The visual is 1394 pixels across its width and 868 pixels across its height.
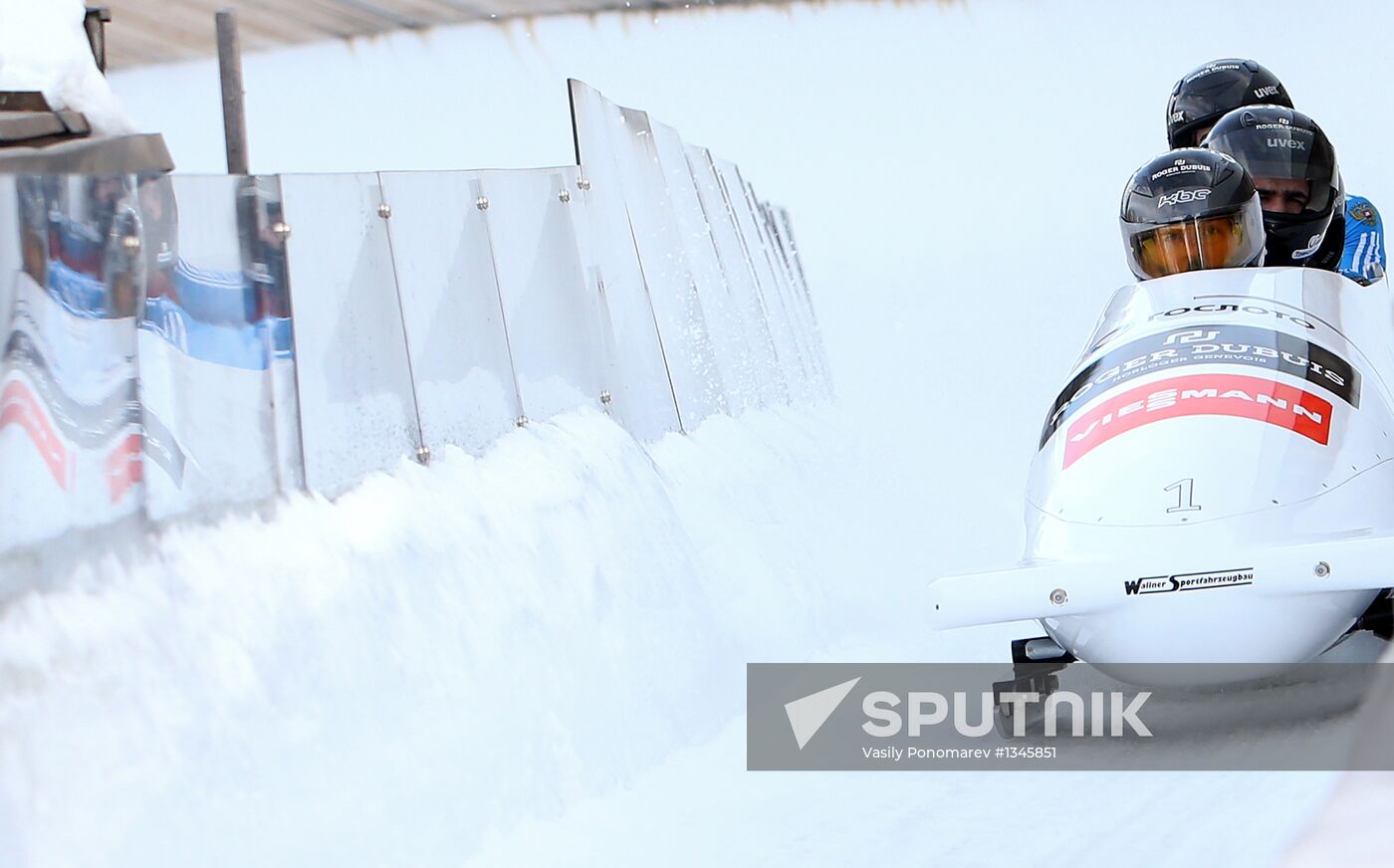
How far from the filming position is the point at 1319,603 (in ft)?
7.70

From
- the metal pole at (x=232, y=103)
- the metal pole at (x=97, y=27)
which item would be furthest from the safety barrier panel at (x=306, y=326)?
the metal pole at (x=97, y=27)

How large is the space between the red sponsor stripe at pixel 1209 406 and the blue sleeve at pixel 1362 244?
1.56 m

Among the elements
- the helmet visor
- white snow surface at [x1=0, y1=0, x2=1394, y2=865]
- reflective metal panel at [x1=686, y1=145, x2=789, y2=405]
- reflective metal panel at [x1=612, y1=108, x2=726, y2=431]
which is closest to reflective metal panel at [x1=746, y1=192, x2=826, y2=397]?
white snow surface at [x1=0, y1=0, x2=1394, y2=865]

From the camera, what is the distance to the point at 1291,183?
12.8 feet

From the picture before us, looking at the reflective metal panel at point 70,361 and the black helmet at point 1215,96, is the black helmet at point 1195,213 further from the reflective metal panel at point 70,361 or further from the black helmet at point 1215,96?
the black helmet at point 1215,96

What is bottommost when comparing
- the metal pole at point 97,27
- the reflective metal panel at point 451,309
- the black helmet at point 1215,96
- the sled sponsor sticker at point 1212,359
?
the sled sponsor sticker at point 1212,359

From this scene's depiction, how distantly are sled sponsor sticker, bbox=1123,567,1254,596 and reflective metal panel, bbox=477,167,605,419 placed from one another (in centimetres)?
148

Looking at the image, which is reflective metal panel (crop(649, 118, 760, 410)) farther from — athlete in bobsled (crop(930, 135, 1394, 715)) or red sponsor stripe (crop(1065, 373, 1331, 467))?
red sponsor stripe (crop(1065, 373, 1331, 467))

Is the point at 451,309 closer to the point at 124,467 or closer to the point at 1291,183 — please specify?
the point at 124,467

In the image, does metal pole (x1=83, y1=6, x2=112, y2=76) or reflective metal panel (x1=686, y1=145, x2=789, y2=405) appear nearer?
metal pole (x1=83, y1=6, x2=112, y2=76)

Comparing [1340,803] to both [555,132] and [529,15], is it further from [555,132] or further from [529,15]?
[529,15]

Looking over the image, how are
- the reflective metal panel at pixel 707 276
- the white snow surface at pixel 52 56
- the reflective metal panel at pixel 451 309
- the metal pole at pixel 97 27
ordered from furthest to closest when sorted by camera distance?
the reflective metal panel at pixel 707 276 < the metal pole at pixel 97 27 < the white snow surface at pixel 52 56 < the reflective metal panel at pixel 451 309

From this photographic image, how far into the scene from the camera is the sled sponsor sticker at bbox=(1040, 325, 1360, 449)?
2680 mm

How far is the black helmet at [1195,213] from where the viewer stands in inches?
124
